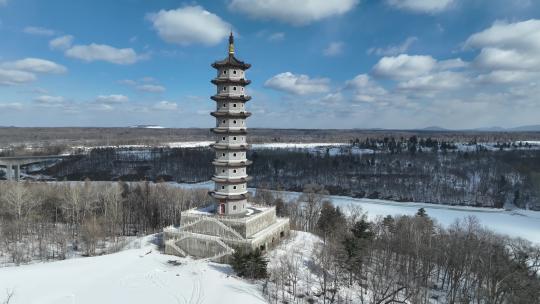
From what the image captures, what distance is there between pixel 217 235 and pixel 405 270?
1642cm

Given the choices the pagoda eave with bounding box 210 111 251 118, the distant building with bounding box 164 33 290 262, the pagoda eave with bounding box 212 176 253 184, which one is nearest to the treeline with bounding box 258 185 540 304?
the distant building with bounding box 164 33 290 262

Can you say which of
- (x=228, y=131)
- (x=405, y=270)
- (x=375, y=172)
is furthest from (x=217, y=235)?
(x=375, y=172)

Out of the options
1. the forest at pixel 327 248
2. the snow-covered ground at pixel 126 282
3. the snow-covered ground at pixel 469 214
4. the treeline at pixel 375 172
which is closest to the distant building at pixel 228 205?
the snow-covered ground at pixel 126 282

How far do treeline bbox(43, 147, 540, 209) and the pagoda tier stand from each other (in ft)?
184

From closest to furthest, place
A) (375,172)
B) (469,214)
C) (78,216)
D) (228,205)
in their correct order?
(228,205) → (78,216) → (469,214) → (375,172)

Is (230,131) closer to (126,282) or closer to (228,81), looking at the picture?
(228,81)

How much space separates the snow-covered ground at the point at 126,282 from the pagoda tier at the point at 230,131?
6705 mm

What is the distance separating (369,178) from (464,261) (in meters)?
75.9

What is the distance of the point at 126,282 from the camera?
2631 cm

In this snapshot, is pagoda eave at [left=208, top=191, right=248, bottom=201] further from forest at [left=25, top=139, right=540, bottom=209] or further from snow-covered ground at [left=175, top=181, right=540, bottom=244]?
forest at [left=25, top=139, right=540, bottom=209]

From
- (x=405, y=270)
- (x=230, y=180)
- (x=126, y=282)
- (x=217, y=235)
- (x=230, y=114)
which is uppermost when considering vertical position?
(x=230, y=114)

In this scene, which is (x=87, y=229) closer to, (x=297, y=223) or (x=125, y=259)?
(x=125, y=259)

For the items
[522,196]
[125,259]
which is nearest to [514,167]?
[522,196]

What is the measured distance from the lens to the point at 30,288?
24.9 metres
